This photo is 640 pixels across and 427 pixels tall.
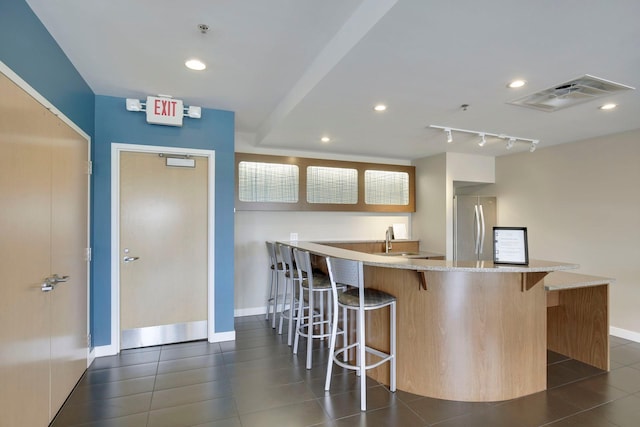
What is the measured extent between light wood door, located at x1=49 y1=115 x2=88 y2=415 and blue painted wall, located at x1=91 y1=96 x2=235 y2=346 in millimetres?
280

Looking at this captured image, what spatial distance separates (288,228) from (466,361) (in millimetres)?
3152

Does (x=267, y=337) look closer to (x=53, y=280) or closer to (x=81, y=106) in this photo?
(x=53, y=280)

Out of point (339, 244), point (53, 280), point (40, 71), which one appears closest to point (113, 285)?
point (53, 280)

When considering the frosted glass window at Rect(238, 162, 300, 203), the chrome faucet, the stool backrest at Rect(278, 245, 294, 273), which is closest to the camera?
the stool backrest at Rect(278, 245, 294, 273)

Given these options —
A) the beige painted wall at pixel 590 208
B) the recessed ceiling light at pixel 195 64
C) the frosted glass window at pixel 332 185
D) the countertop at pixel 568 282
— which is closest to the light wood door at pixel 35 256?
the recessed ceiling light at pixel 195 64

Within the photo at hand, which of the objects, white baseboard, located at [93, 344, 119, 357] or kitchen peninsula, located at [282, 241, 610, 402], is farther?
white baseboard, located at [93, 344, 119, 357]

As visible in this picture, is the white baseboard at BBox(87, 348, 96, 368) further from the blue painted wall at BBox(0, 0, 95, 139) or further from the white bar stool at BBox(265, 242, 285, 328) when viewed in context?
the blue painted wall at BBox(0, 0, 95, 139)

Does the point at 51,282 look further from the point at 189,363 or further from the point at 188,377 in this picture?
the point at 189,363

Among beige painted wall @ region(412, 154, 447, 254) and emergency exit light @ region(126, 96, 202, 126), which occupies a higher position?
emergency exit light @ region(126, 96, 202, 126)

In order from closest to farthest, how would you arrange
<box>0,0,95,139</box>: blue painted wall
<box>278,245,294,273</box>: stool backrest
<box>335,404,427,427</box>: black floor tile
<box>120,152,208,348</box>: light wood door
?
<box>0,0,95,139</box>: blue painted wall, <box>335,404,427,427</box>: black floor tile, <box>120,152,208,348</box>: light wood door, <box>278,245,294,273</box>: stool backrest

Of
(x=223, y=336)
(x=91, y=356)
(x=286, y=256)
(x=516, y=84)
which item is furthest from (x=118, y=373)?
(x=516, y=84)

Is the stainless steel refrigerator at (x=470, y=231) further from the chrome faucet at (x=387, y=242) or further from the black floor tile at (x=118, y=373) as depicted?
the black floor tile at (x=118, y=373)

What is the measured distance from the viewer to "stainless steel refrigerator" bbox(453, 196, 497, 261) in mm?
5023

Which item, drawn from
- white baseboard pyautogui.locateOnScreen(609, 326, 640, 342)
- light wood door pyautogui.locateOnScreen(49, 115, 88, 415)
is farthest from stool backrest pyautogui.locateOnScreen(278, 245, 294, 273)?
white baseboard pyautogui.locateOnScreen(609, 326, 640, 342)
